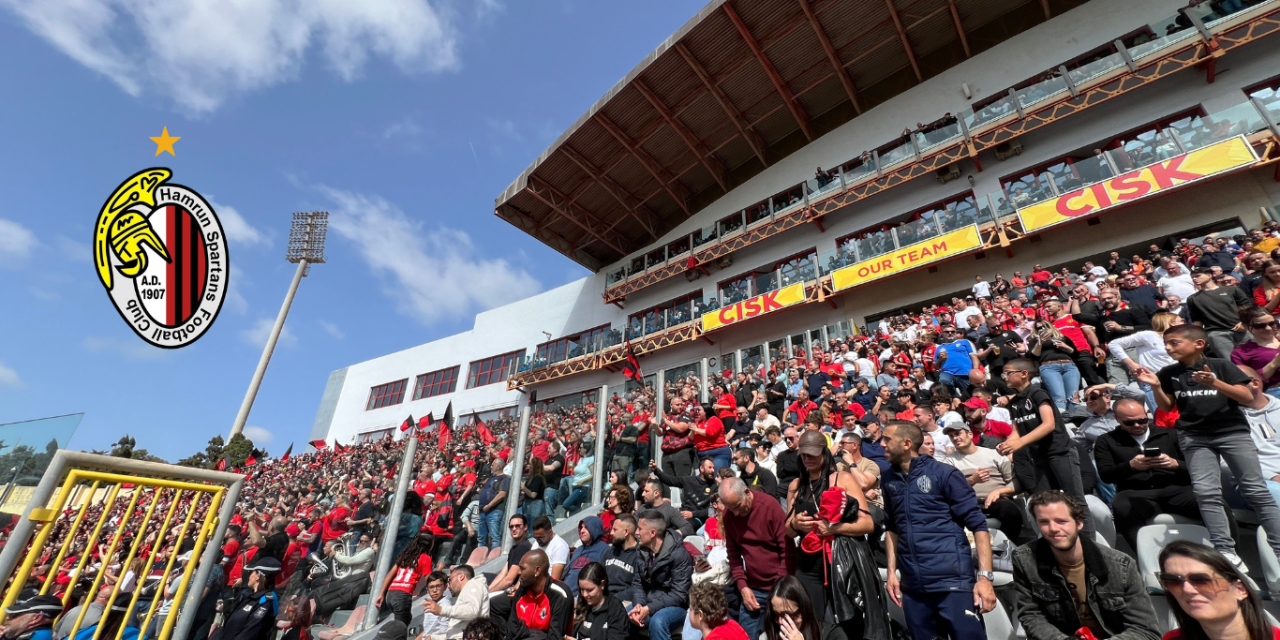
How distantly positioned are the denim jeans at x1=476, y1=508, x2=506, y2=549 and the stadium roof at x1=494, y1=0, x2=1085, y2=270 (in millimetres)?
17028

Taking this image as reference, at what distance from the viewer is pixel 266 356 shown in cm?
2875

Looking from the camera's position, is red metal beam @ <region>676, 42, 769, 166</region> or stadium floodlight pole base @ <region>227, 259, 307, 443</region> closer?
red metal beam @ <region>676, 42, 769, 166</region>

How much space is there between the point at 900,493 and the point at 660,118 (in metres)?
20.3

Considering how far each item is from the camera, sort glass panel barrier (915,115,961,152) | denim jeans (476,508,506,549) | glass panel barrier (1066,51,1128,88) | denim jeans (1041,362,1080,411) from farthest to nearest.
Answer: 1. glass panel barrier (915,115,961,152)
2. glass panel barrier (1066,51,1128,88)
3. denim jeans (476,508,506,549)
4. denim jeans (1041,362,1080,411)

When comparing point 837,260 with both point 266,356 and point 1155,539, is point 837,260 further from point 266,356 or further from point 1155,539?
point 266,356

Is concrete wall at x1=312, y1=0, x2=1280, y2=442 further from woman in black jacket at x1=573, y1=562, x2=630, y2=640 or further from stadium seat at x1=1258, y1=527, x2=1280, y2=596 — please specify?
woman in black jacket at x1=573, y1=562, x2=630, y2=640

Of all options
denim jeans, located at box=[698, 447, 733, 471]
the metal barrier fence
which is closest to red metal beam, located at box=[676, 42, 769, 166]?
denim jeans, located at box=[698, 447, 733, 471]

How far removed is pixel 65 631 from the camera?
12.2ft

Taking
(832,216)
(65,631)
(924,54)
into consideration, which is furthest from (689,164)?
(65,631)

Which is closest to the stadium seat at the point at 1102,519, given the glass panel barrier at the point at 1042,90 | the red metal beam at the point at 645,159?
the glass panel barrier at the point at 1042,90

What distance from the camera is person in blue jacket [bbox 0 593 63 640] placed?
303 centimetres

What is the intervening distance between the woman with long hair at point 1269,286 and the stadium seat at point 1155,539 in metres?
3.55

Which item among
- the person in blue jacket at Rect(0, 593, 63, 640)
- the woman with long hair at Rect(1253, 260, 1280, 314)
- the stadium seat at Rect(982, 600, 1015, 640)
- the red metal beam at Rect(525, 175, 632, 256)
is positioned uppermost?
the red metal beam at Rect(525, 175, 632, 256)

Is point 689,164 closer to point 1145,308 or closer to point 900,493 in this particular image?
point 1145,308
